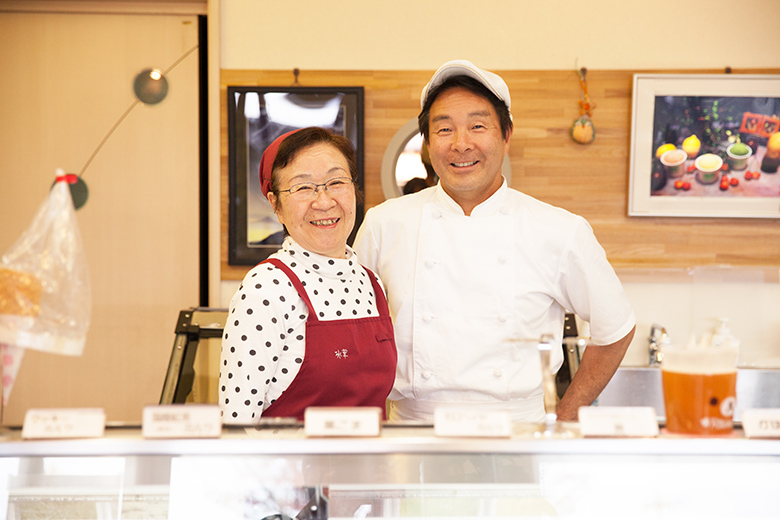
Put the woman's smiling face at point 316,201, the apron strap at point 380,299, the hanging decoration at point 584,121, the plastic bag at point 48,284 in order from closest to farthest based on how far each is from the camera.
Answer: the plastic bag at point 48,284 < the woman's smiling face at point 316,201 < the apron strap at point 380,299 < the hanging decoration at point 584,121

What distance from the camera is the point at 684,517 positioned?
105cm

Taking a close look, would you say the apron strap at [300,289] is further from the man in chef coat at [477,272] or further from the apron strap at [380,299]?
the man in chef coat at [477,272]

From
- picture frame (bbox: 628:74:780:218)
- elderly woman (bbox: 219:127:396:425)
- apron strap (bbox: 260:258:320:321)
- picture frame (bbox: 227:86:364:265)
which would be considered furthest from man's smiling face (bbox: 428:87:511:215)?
picture frame (bbox: 628:74:780:218)

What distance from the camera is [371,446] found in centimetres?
98

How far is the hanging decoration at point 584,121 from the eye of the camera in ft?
9.91

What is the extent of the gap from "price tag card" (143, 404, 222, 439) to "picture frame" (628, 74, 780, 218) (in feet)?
8.12

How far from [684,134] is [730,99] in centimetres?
25

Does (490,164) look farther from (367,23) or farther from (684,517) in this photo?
(367,23)

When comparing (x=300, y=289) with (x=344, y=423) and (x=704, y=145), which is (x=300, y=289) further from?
(x=704, y=145)

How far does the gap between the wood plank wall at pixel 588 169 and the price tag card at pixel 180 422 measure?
2128 mm

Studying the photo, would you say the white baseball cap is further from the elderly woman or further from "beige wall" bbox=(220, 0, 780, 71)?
"beige wall" bbox=(220, 0, 780, 71)

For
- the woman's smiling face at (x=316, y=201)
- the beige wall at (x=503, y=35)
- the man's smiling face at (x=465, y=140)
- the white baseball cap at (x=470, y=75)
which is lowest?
the woman's smiling face at (x=316, y=201)

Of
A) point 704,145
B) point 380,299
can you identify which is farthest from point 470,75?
point 704,145

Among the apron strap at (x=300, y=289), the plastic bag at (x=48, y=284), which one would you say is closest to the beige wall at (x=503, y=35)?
the apron strap at (x=300, y=289)
